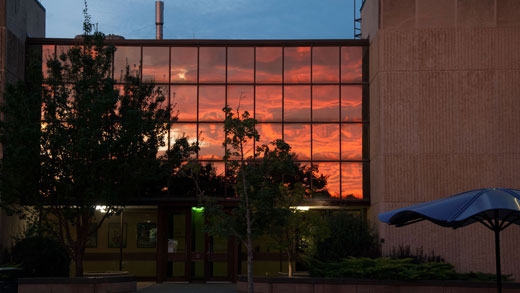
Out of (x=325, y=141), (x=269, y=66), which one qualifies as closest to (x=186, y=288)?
(x=325, y=141)

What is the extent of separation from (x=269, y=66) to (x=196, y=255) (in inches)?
314

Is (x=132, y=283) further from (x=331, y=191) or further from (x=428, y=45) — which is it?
(x=428, y=45)

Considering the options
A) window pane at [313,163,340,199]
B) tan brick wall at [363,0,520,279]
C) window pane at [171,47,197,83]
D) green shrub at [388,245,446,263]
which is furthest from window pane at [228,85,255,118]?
green shrub at [388,245,446,263]

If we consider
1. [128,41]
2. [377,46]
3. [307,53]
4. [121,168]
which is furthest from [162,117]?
[377,46]

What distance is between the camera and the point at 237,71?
26.6m

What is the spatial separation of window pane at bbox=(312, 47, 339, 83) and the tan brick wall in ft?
A: 7.26

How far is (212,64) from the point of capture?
2662 cm

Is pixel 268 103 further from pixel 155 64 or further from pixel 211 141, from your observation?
pixel 155 64

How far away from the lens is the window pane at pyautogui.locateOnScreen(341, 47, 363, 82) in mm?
26266

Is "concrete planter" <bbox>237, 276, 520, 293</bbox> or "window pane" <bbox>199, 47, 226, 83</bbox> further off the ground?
"window pane" <bbox>199, 47, 226, 83</bbox>

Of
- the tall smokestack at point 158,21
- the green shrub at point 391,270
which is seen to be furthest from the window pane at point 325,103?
the tall smokestack at point 158,21

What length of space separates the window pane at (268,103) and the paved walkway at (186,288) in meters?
6.56

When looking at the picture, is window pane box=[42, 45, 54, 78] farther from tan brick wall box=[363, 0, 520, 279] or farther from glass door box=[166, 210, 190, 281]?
tan brick wall box=[363, 0, 520, 279]

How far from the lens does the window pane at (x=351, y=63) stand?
→ 2627 centimetres
